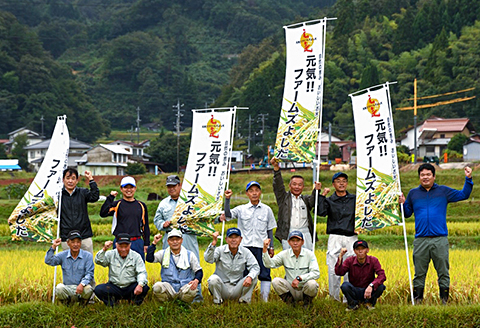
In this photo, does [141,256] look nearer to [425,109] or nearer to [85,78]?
[425,109]

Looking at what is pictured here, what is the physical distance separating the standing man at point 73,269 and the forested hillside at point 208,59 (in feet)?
194

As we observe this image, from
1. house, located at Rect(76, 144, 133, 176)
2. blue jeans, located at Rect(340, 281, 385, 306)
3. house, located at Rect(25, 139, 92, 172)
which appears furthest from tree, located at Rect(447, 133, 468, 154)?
blue jeans, located at Rect(340, 281, 385, 306)

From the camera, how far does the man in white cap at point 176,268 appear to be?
9.04 meters

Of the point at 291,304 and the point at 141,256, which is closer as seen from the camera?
the point at 291,304

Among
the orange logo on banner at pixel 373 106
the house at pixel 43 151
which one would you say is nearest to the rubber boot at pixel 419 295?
the orange logo on banner at pixel 373 106

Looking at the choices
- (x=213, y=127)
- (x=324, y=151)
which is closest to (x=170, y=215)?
(x=213, y=127)

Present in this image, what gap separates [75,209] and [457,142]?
46982 millimetres

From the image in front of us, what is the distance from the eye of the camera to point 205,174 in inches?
404

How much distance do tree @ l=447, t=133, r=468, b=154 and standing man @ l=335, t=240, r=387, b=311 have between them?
46.2 m

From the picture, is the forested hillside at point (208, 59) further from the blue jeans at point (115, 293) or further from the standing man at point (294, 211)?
the blue jeans at point (115, 293)

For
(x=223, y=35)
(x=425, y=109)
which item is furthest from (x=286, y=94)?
(x=223, y=35)

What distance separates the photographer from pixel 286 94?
10344 mm

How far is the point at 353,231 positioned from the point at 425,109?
6048cm

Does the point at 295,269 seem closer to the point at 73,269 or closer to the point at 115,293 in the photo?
the point at 115,293
